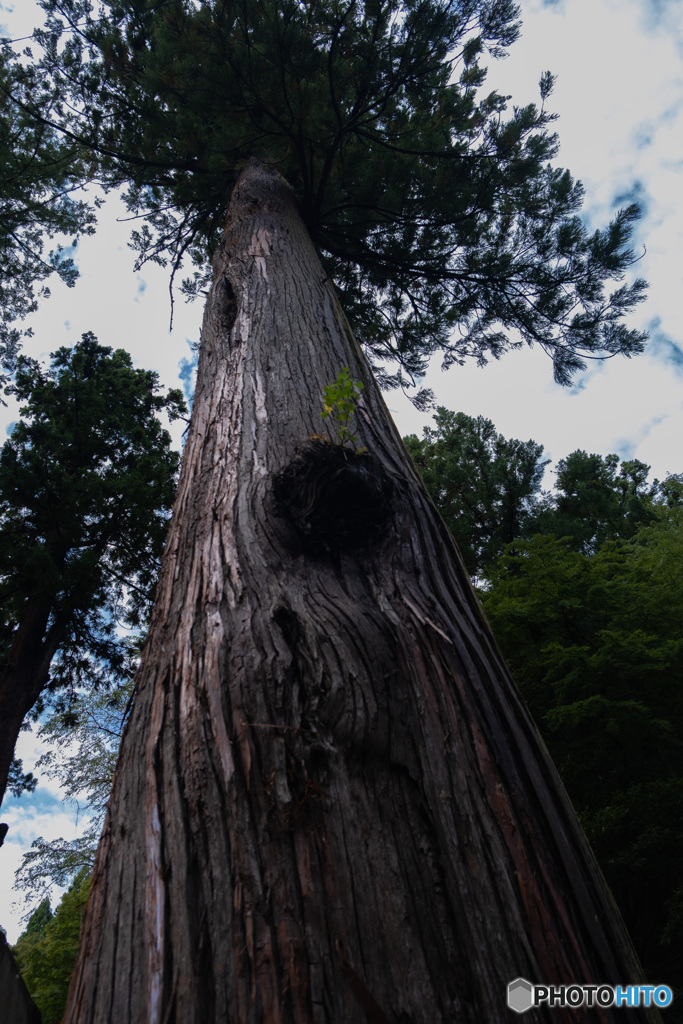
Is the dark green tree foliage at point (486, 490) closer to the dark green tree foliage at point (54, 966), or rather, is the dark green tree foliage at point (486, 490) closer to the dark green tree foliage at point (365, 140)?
the dark green tree foliage at point (365, 140)

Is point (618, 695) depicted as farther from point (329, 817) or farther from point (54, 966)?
point (54, 966)

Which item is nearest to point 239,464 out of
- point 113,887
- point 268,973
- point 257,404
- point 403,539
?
point 257,404

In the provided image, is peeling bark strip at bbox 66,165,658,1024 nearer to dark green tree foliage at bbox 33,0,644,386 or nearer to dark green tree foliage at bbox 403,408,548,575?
dark green tree foliage at bbox 33,0,644,386

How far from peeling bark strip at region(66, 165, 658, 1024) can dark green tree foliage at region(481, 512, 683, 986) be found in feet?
9.14

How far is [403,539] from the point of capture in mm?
1620

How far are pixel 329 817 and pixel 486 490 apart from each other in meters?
8.17

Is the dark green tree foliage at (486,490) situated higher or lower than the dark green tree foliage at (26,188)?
lower

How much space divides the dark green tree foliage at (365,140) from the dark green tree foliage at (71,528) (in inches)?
116

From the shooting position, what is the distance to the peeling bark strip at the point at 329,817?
2.90ft

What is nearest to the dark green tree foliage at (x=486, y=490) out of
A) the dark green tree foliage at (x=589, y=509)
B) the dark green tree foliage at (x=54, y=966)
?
the dark green tree foliage at (x=589, y=509)

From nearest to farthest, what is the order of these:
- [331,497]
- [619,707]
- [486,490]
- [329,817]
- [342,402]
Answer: [329,817]
[331,497]
[342,402]
[619,707]
[486,490]

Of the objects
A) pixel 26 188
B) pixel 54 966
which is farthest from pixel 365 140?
pixel 54 966

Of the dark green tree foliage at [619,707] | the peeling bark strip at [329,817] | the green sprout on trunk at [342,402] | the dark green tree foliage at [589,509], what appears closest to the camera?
the peeling bark strip at [329,817]

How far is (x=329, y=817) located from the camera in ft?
3.33
